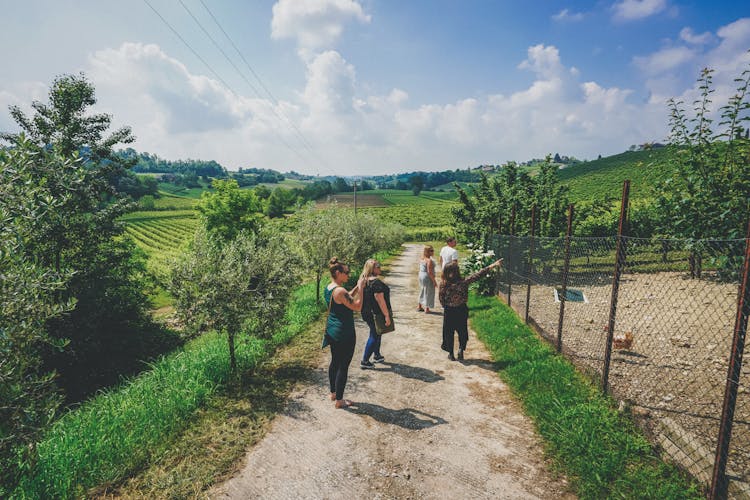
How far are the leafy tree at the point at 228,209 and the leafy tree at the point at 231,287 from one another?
37470 millimetres

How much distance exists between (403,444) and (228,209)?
43.0m

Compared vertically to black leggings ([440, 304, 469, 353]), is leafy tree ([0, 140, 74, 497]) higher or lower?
higher

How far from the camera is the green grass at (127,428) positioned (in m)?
3.74

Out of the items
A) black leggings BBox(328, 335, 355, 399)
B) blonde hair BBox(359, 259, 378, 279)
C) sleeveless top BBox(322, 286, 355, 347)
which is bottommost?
black leggings BBox(328, 335, 355, 399)

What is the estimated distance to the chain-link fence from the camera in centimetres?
388

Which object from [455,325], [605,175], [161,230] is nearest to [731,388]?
[455,325]

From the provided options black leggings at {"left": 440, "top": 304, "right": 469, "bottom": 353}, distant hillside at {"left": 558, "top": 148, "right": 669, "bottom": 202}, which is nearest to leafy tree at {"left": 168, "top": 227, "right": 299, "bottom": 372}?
black leggings at {"left": 440, "top": 304, "right": 469, "bottom": 353}

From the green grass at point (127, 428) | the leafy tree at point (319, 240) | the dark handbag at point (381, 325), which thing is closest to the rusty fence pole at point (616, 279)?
the dark handbag at point (381, 325)

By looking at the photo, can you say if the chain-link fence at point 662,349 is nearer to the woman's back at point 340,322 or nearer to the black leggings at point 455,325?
the black leggings at point 455,325

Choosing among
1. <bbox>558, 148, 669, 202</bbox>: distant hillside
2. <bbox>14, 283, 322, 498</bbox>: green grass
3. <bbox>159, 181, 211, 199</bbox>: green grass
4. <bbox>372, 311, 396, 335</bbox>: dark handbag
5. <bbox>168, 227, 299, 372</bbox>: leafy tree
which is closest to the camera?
<bbox>14, 283, 322, 498</bbox>: green grass

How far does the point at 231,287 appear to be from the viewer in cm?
592

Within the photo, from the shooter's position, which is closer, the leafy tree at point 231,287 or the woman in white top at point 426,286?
the leafy tree at point 231,287

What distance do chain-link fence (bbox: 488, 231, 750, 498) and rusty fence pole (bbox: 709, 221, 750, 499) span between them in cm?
5

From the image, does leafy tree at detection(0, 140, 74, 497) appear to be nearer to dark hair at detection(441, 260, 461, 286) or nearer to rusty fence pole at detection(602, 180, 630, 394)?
dark hair at detection(441, 260, 461, 286)
